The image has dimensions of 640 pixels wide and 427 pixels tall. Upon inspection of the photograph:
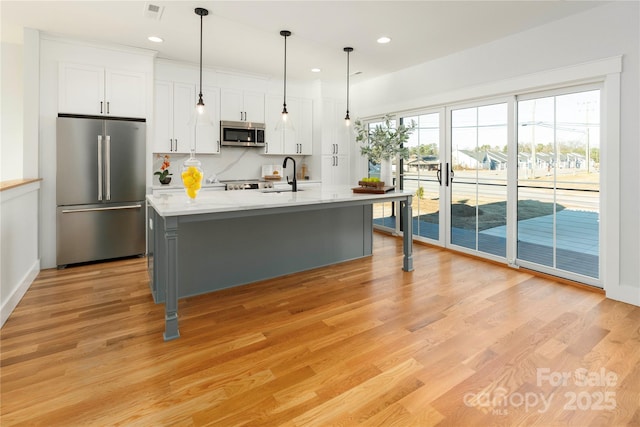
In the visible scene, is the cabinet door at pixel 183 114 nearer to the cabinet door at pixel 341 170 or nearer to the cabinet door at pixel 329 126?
the cabinet door at pixel 329 126

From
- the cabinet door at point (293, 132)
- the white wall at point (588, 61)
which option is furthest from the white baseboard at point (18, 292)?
the white wall at point (588, 61)

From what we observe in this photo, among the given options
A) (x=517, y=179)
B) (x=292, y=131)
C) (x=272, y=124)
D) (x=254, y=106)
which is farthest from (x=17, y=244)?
(x=517, y=179)

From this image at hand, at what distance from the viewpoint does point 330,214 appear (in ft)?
12.9

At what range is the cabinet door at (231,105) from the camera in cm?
527

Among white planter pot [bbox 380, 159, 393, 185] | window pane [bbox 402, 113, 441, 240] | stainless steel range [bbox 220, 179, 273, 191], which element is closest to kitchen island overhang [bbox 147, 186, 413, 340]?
window pane [bbox 402, 113, 441, 240]

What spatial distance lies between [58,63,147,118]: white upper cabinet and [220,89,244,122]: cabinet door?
46.4 inches

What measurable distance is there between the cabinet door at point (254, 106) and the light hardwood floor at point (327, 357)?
322cm

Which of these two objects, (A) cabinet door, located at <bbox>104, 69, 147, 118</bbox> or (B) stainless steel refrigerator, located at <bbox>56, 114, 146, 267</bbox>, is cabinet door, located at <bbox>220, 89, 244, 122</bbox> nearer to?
(A) cabinet door, located at <bbox>104, 69, 147, 118</bbox>

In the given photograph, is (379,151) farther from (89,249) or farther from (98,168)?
(89,249)

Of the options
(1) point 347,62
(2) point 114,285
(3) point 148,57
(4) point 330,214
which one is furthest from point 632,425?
(3) point 148,57

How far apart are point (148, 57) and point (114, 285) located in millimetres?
2860

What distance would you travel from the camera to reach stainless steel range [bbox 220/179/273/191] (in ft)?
17.1

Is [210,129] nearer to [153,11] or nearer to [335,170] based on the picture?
[153,11]

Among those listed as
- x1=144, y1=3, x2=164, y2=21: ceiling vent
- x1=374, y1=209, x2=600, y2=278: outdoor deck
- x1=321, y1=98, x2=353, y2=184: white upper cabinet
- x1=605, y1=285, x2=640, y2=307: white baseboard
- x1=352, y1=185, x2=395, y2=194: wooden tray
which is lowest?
x1=605, y1=285, x2=640, y2=307: white baseboard
